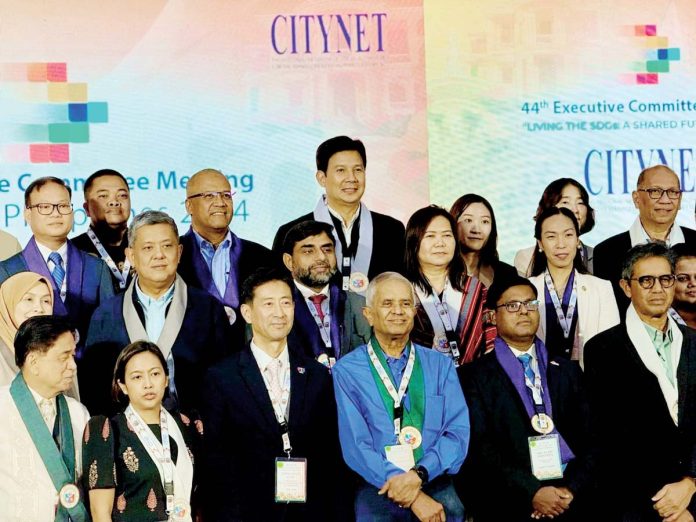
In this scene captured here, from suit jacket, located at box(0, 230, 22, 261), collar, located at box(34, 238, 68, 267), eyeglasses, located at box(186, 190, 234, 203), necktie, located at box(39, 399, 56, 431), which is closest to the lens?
necktie, located at box(39, 399, 56, 431)

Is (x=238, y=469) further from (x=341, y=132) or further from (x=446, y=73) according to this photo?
(x=446, y=73)

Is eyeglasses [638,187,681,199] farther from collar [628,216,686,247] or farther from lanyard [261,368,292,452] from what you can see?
lanyard [261,368,292,452]

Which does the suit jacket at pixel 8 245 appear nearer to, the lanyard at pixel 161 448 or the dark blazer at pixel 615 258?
the lanyard at pixel 161 448

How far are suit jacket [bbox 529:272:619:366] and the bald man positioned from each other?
1.46 metres

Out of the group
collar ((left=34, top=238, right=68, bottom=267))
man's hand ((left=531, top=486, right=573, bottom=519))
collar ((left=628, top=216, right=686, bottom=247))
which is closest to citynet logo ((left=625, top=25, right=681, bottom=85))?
collar ((left=628, top=216, right=686, bottom=247))

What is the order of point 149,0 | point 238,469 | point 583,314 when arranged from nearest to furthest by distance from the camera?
point 238,469
point 583,314
point 149,0

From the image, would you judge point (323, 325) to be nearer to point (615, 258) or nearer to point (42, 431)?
point (42, 431)

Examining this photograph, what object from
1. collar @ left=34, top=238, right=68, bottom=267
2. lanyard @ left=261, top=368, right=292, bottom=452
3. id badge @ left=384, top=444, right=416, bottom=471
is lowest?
id badge @ left=384, top=444, right=416, bottom=471

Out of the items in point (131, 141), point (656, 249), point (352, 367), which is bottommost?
point (352, 367)

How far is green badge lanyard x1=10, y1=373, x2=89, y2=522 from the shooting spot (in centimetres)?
504

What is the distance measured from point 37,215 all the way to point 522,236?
2.63 m

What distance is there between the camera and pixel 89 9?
6.77 metres

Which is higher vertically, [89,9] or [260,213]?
[89,9]

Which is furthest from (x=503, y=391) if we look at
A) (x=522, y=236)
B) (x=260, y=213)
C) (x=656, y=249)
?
(x=260, y=213)
